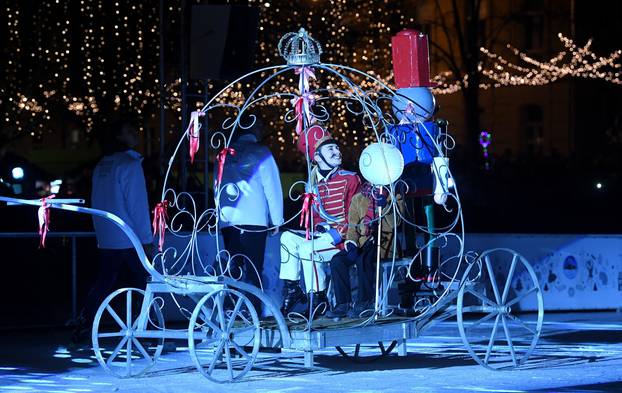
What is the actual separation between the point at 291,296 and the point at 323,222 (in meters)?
0.66

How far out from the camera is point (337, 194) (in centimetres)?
1044

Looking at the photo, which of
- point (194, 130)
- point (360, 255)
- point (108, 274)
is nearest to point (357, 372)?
point (360, 255)

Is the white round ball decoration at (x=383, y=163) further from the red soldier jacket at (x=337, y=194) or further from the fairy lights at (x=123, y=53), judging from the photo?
the fairy lights at (x=123, y=53)

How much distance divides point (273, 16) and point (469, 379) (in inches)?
669

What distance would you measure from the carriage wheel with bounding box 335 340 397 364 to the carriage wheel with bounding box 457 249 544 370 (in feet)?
2.22

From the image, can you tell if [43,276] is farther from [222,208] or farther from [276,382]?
[276,382]

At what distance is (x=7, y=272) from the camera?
17453mm

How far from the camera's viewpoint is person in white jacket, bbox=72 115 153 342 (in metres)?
11.4

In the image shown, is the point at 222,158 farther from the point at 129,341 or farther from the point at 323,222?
the point at 129,341

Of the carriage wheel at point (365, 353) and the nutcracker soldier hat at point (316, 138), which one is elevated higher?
the nutcracker soldier hat at point (316, 138)

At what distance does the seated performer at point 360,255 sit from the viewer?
10273 mm

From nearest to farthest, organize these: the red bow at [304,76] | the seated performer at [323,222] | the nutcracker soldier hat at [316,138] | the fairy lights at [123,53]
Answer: the red bow at [304,76] → the seated performer at [323,222] → the nutcracker soldier hat at [316,138] → the fairy lights at [123,53]

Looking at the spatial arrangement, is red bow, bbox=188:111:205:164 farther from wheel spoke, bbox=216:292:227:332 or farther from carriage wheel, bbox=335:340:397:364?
carriage wheel, bbox=335:340:397:364

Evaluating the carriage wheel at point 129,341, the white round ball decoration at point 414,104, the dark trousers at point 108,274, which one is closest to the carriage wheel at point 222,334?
the carriage wheel at point 129,341
